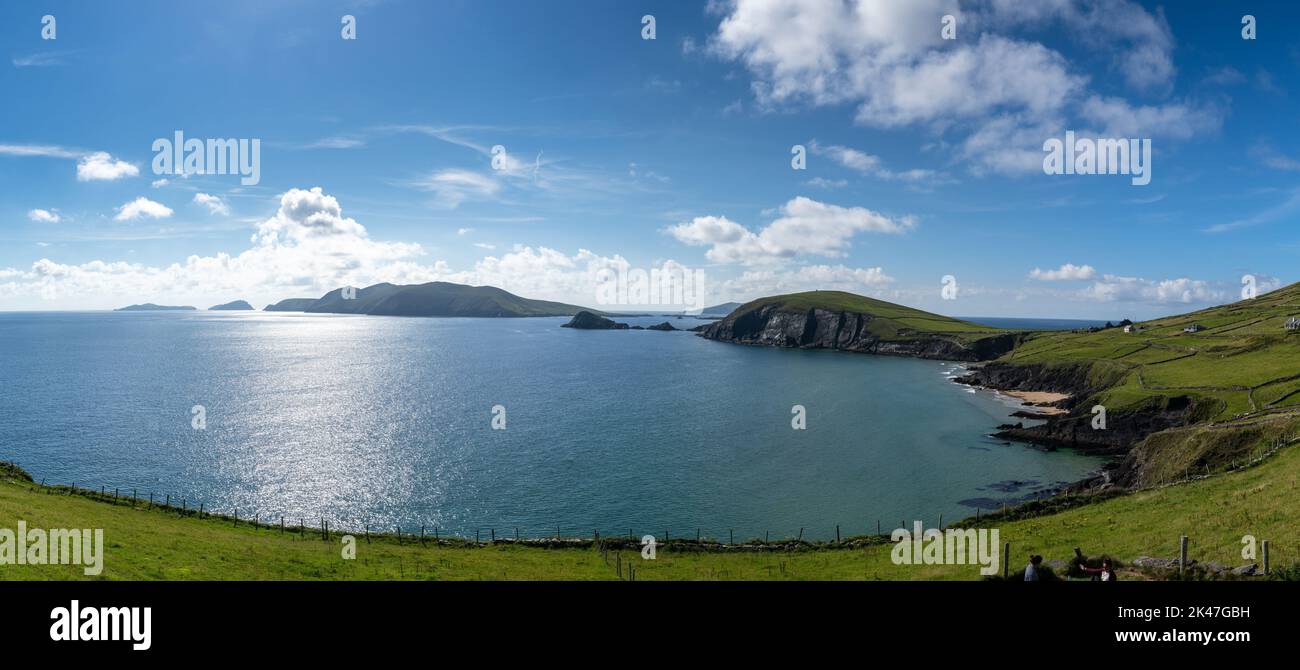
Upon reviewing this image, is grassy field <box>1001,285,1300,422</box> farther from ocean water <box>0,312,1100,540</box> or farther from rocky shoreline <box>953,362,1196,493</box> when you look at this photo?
ocean water <box>0,312,1100,540</box>

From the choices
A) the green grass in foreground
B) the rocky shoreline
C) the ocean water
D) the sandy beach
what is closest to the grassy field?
the rocky shoreline

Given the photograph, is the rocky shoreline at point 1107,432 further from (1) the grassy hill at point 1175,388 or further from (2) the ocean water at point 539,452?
(2) the ocean water at point 539,452

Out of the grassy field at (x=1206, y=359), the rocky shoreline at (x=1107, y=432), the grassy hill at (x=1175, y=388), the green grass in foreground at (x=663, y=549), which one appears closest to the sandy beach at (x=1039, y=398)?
the rocky shoreline at (x=1107, y=432)

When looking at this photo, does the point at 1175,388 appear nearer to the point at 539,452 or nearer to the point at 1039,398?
the point at 1039,398

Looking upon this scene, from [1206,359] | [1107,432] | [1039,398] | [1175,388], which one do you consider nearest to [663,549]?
[1107,432]
